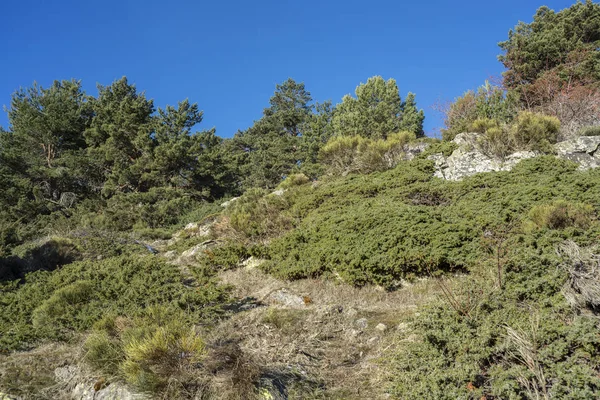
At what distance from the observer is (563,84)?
15.6m

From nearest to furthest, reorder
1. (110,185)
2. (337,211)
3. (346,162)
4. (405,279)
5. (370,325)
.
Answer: (370,325) → (405,279) → (337,211) → (346,162) → (110,185)

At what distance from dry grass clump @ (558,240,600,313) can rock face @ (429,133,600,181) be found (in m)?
5.66

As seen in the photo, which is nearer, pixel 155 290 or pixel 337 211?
pixel 155 290

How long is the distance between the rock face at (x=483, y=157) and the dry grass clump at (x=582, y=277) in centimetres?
566

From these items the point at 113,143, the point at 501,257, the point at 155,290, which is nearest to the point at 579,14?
the point at 501,257

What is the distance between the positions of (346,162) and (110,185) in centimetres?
1307

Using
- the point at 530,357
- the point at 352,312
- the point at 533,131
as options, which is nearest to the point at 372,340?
the point at 352,312

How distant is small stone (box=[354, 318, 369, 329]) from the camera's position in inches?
174

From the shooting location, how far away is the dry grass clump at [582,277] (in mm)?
3137

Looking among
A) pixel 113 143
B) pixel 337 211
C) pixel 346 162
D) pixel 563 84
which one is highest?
pixel 113 143

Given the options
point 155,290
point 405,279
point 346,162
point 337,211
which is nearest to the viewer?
point 155,290

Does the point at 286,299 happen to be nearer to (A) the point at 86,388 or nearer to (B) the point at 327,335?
(B) the point at 327,335

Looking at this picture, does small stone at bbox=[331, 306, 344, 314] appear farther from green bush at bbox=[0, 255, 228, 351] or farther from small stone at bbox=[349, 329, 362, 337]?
green bush at bbox=[0, 255, 228, 351]

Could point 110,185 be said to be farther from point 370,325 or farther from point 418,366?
point 418,366
